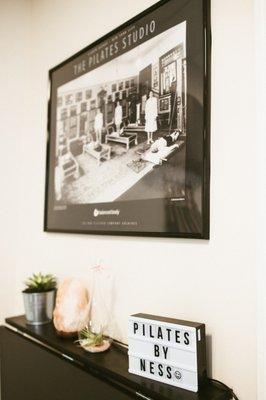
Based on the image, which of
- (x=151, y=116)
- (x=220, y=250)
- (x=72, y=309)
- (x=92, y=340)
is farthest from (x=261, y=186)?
(x=72, y=309)

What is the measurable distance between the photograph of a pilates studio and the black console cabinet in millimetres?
642

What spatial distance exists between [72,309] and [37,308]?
0.91 feet

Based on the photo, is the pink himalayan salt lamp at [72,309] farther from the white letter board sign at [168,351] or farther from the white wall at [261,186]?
the white wall at [261,186]

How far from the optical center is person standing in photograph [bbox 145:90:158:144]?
137 cm

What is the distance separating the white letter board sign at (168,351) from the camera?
1045 millimetres

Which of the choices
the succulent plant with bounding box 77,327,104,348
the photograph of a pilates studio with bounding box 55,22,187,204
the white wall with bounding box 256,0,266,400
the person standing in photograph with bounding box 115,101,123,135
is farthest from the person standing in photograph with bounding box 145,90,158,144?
the succulent plant with bounding box 77,327,104,348

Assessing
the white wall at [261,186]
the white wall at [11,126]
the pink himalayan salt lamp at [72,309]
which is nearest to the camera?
the white wall at [261,186]

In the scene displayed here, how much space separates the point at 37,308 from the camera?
1694mm

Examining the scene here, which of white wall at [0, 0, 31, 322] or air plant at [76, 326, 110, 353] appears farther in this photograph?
white wall at [0, 0, 31, 322]

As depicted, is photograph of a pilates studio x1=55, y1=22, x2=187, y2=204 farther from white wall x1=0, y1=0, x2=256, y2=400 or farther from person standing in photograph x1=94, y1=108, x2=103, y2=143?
white wall x1=0, y1=0, x2=256, y2=400

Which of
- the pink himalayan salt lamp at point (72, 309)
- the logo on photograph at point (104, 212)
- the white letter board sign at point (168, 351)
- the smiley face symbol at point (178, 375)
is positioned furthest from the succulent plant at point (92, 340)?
the logo on photograph at point (104, 212)

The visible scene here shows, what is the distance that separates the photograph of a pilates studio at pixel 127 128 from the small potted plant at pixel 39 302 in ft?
1.52

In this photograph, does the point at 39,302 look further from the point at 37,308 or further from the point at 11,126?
the point at 11,126

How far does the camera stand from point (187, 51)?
1266mm
